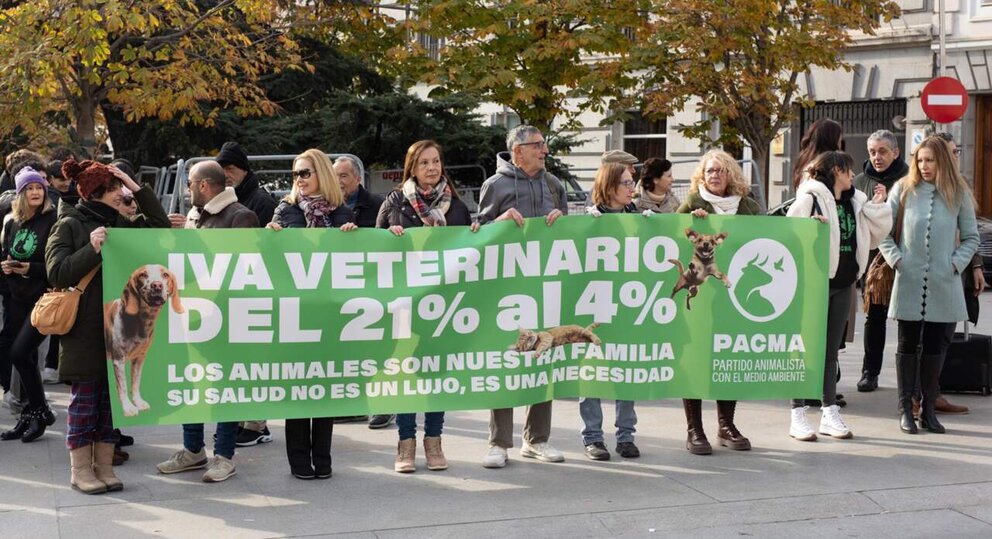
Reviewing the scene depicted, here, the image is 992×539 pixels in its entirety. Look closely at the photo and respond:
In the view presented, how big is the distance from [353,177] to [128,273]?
2.20 meters

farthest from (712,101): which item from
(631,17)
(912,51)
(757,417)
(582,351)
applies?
(582,351)

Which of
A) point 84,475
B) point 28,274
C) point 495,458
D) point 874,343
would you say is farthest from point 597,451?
point 28,274

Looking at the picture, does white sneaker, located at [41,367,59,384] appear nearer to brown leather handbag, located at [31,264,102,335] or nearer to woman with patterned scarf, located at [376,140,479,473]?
brown leather handbag, located at [31,264,102,335]

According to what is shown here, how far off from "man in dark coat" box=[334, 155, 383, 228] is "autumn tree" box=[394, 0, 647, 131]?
29.4 feet

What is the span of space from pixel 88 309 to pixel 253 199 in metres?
1.83

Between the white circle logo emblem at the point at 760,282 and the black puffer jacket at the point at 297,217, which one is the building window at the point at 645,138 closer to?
the white circle logo emblem at the point at 760,282

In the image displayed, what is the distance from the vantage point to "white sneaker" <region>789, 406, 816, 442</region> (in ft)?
28.1

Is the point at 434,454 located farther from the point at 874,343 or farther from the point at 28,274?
the point at 874,343

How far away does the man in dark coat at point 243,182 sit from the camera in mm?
8648

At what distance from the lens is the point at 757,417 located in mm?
9438

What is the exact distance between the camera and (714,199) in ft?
26.6

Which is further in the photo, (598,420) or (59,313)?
(598,420)

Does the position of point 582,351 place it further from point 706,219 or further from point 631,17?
point 631,17

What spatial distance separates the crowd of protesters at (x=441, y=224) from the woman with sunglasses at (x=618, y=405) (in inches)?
0.5
